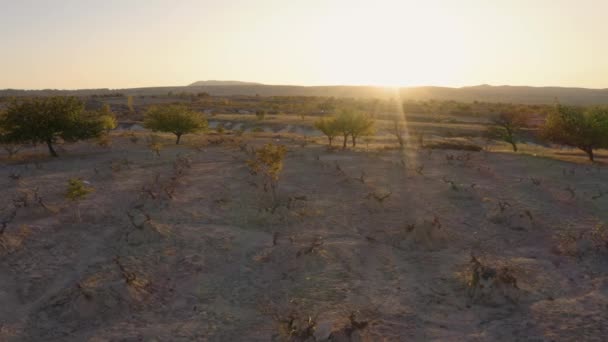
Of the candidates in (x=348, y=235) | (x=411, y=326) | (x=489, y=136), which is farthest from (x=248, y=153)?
(x=489, y=136)

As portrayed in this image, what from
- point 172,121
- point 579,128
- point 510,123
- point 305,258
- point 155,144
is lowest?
point 305,258

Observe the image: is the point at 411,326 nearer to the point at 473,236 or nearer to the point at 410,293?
the point at 410,293

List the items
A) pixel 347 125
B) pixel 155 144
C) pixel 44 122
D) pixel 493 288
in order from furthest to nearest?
pixel 347 125 < pixel 155 144 < pixel 44 122 < pixel 493 288

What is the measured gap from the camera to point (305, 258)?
11.8 meters

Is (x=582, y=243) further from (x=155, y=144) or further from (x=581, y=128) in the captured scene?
(x=155, y=144)

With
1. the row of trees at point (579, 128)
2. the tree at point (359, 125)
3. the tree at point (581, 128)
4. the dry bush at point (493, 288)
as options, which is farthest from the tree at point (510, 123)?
the dry bush at point (493, 288)

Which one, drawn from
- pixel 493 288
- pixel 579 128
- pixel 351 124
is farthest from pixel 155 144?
pixel 579 128

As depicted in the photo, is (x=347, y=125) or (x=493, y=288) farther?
(x=347, y=125)

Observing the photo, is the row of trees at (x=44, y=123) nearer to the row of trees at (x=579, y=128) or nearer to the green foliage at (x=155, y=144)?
the green foliage at (x=155, y=144)

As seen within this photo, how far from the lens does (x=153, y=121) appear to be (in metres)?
30.6

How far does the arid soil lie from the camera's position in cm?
901

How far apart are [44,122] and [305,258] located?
1930 cm

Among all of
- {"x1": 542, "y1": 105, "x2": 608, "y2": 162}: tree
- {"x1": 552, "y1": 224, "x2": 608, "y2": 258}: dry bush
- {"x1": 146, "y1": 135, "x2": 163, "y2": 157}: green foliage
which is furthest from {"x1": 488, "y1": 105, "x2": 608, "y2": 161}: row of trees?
{"x1": 146, "y1": 135, "x2": 163, "y2": 157}: green foliage

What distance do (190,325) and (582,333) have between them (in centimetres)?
697
